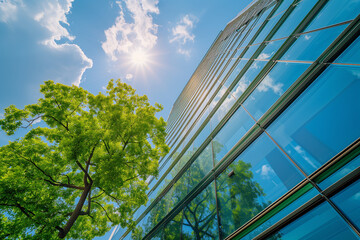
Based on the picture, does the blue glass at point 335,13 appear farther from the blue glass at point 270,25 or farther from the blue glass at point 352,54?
the blue glass at point 270,25

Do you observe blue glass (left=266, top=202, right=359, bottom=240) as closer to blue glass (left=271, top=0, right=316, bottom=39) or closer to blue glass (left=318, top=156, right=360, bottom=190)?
blue glass (left=318, top=156, right=360, bottom=190)

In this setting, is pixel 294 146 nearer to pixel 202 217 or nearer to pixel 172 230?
pixel 202 217

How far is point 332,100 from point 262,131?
65.0 inches

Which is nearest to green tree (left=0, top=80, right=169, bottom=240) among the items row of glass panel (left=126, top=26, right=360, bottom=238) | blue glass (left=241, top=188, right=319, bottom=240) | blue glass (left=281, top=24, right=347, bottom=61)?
blue glass (left=241, top=188, right=319, bottom=240)

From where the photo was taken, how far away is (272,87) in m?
4.85

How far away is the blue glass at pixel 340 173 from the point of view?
7.44 ft

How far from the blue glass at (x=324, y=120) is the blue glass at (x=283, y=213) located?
0.39 metres

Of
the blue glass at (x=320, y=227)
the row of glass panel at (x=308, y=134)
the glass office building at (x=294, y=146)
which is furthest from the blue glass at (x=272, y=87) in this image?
the blue glass at (x=320, y=227)

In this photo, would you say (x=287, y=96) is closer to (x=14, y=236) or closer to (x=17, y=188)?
(x=17, y=188)

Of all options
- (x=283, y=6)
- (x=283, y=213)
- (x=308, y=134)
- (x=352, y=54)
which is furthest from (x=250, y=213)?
(x=283, y=6)

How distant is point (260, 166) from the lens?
→ 387cm

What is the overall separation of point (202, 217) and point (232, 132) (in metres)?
3.21

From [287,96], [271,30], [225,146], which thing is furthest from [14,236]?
[271,30]

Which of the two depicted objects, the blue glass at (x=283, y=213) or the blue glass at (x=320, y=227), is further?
the blue glass at (x=283, y=213)
